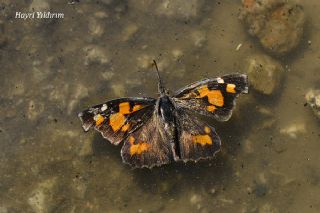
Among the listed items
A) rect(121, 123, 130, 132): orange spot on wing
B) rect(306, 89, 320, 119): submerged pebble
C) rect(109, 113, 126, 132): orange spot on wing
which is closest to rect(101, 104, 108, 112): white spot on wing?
rect(109, 113, 126, 132): orange spot on wing

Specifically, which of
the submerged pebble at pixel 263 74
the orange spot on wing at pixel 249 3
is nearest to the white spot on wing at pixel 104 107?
the submerged pebble at pixel 263 74

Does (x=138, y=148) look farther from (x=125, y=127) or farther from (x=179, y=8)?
(x=179, y=8)

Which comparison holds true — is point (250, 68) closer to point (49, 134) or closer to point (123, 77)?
point (123, 77)

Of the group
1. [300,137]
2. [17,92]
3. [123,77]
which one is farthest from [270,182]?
[17,92]

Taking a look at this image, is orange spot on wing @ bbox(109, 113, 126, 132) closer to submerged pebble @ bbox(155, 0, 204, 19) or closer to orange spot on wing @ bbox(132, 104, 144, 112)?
orange spot on wing @ bbox(132, 104, 144, 112)

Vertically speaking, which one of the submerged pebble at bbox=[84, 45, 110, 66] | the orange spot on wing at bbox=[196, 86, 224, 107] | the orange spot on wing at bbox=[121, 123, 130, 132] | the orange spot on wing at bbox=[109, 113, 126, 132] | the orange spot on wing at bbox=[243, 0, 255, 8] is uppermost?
the orange spot on wing at bbox=[243, 0, 255, 8]

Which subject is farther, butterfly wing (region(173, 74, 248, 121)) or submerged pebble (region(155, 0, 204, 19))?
submerged pebble (region(155, 0, 204, 19))

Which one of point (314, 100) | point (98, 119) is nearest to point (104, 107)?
point (98, 119)

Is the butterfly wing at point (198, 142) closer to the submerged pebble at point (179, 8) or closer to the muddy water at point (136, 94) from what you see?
the muddy water at point (136, 94)
